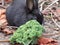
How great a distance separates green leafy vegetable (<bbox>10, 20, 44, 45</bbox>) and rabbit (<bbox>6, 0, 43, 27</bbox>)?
285 millimetres

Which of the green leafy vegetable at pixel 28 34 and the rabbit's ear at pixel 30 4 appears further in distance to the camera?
the rabbit's ear at pixel 30 4

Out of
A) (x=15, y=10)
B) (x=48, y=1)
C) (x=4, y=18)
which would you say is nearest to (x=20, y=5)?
(x=15, y=10)

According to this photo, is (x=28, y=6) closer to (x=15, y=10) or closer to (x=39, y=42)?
(x=15, y=10)

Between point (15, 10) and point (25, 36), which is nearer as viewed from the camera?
point (25, 36)

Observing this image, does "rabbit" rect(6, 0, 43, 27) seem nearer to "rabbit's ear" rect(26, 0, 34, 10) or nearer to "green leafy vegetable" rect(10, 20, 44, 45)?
"rabbit's ear" rect(26, 0, 34, 10)

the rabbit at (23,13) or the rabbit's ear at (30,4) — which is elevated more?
the rabbit's ear at (30,4)

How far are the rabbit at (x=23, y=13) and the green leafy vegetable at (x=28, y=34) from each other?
0.93 ft

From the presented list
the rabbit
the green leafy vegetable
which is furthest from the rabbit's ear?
the green leafy vegetable

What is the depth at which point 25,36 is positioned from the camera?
3.46 m

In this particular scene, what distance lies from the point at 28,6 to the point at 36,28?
16.1 inches

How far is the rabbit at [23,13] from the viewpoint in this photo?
3869 mm

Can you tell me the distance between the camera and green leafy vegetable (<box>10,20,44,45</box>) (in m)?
3.45

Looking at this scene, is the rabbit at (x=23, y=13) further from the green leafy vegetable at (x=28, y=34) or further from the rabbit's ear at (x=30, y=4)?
the green leafy vegetable at (x=28, y=34)

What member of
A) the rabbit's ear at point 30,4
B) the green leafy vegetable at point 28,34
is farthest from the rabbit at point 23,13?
the green leafy vegetable at point 28,34
